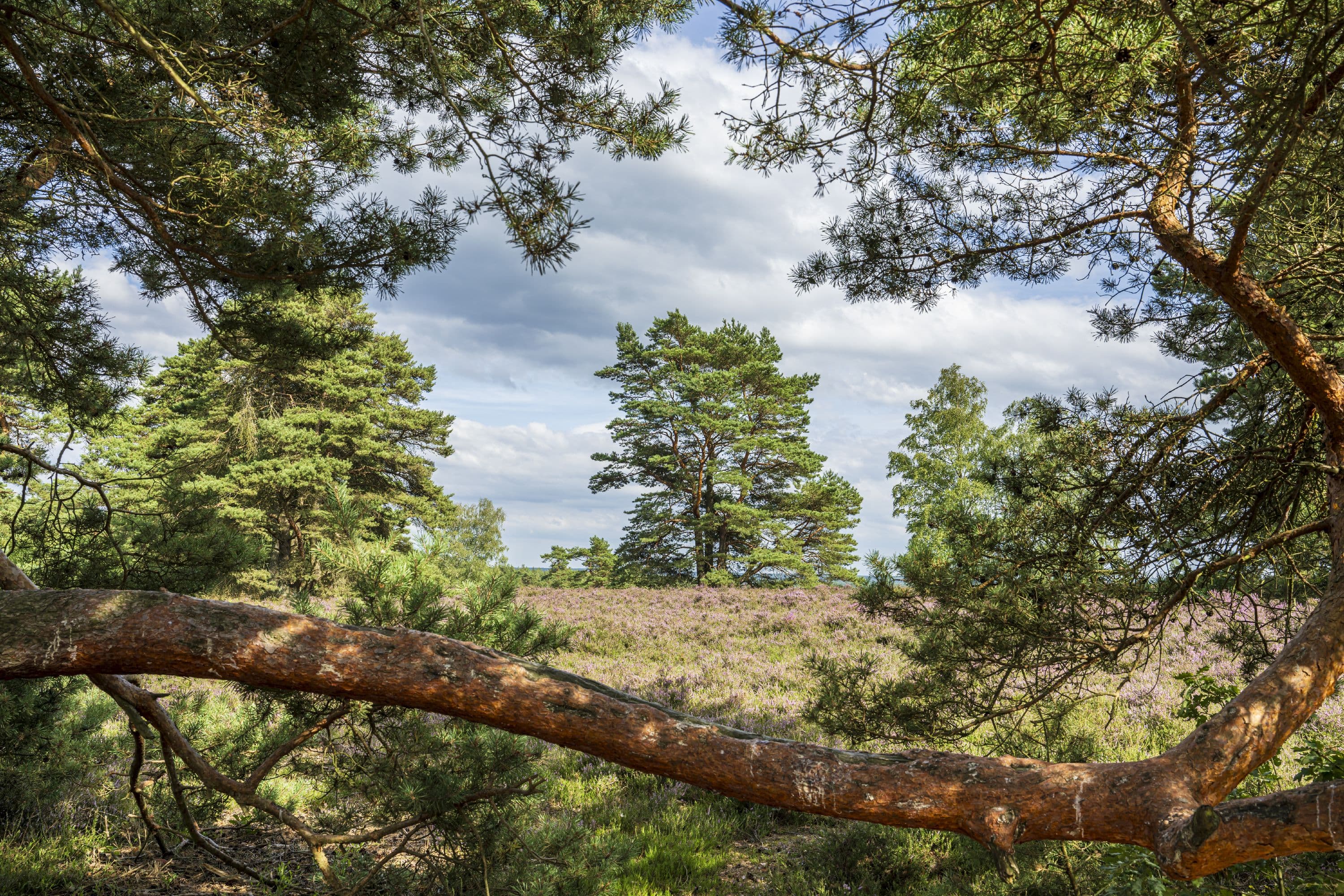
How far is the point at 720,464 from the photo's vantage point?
2466 centimetres

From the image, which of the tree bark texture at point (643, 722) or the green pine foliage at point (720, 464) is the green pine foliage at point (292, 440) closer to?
the green pine foliage at point (720, 464)

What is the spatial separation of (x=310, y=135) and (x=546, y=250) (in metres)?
2.09

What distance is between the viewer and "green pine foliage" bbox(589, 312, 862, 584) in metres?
23.6

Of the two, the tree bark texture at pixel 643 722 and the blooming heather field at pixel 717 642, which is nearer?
the tree bark texture at pixel 643 722

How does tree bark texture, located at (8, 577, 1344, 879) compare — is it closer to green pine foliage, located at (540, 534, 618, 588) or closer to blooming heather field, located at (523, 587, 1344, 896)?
blooming heather field, located at (523, 587, 1344, 896)

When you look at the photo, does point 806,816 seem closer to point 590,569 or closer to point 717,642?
point 717,642

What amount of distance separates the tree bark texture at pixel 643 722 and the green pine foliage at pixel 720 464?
20347 millimetres

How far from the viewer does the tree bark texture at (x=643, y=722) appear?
225cm

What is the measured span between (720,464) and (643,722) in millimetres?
22247

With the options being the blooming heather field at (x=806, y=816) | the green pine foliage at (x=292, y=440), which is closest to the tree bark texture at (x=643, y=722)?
the blooming heather field at (x=806, y=816)

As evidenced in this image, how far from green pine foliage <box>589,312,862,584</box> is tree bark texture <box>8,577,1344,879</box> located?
20347 millimetres

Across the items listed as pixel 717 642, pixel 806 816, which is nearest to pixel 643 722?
pixel 806 816

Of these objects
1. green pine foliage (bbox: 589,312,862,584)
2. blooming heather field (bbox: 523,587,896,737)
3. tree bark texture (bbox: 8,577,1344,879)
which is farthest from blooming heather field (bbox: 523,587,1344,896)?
green pine foliage (bbox: 589,312,862,584)

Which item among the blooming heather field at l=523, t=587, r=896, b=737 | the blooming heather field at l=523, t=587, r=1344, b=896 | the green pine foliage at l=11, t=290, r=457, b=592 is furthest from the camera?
the green pine foliage at l=11, t=290, r=457, b=592
